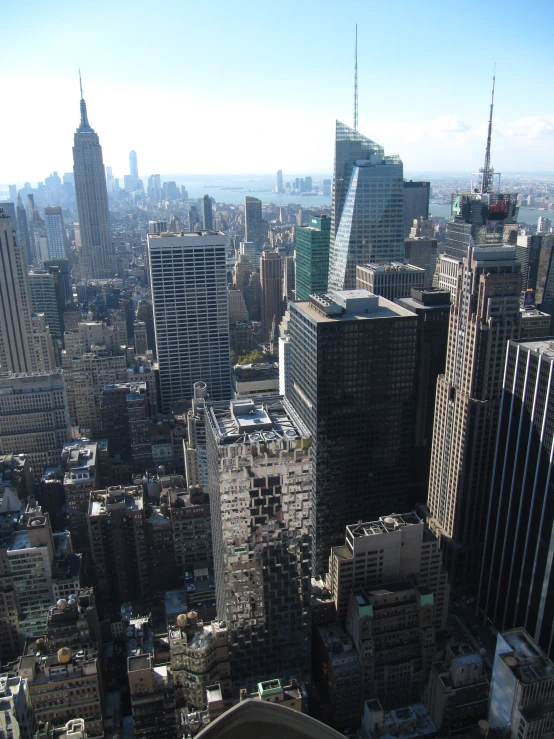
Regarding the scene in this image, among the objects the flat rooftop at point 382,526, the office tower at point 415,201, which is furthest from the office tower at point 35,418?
the office tower at point 415,201

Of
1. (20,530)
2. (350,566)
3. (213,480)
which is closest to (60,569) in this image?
(20,530)

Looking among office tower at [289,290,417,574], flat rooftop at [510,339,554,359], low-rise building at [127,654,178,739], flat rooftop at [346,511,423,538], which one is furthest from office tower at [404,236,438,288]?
low-rise building at [127,654,178,739]

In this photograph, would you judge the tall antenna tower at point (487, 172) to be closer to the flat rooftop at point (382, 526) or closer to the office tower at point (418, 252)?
the office tower at point (418, 252)

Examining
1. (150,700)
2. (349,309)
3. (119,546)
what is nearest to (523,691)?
(150,700)

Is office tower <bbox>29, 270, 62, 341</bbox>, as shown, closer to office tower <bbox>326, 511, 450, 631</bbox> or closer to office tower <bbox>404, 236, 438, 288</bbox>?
office tower <bbox>404, 236, 438, 288</bbox>

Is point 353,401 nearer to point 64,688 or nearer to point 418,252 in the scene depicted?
point 64,688
